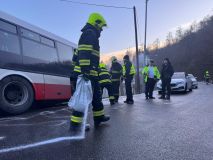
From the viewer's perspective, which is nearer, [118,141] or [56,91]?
[118,141]

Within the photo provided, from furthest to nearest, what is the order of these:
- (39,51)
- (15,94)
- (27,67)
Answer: (39,51) < (27,67) < (15,94)

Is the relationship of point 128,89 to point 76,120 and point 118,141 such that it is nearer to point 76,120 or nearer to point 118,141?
point 76,120

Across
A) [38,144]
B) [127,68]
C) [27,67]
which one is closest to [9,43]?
[27,67]

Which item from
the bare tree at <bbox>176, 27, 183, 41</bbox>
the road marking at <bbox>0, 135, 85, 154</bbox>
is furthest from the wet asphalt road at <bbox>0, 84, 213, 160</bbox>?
the bare tree at <bbox>176, 27, 183, 41</bbox>

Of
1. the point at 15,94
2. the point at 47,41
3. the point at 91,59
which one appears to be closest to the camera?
the point at 91,59

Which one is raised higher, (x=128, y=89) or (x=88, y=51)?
(x=88, y=51)

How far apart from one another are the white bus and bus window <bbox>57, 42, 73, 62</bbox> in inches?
9.7

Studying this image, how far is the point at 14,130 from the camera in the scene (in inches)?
215

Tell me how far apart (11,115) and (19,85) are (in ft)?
2.79

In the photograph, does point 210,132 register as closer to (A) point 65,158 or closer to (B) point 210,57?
(A) point 65,158

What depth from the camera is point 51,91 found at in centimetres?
951

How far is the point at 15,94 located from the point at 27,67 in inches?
33.4

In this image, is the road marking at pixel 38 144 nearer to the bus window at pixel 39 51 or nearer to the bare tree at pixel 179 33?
the bus window at pixel 39 51

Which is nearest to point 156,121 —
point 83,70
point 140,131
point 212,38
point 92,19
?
point 140,131
